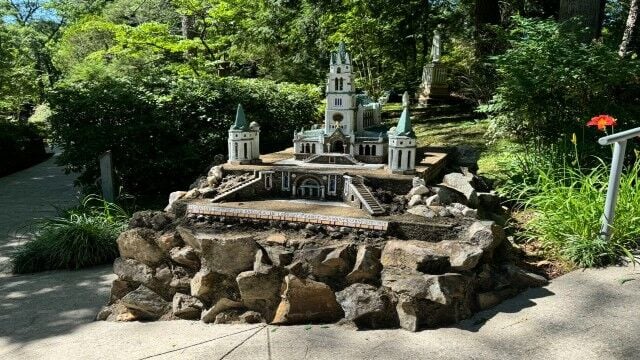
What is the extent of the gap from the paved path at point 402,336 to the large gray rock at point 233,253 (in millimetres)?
530

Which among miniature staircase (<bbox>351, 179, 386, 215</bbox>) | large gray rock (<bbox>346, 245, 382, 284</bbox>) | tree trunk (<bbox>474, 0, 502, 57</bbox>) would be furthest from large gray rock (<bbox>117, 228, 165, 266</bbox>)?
tree trunk (<bbox>474, 0, 502, 57</bbox>)

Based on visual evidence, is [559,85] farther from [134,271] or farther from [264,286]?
[134,271]

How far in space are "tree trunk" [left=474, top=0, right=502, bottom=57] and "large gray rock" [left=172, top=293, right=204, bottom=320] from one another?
30.9 ft

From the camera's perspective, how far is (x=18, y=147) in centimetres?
1431

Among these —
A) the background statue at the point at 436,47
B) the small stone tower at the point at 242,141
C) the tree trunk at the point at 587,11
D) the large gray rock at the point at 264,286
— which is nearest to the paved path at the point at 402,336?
the large gray rock at the point at 264,286

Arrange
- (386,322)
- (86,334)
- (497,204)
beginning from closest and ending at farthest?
(386,322)
(86,334)
(497,204)

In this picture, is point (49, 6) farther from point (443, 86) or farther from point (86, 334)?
point (86, 334)

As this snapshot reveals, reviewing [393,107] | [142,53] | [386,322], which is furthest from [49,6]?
[386,322]

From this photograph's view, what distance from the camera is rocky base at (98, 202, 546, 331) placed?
13.4 ft

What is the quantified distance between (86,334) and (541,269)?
4.43 m

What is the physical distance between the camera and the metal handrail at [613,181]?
4.16m

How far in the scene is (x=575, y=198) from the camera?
4.92m

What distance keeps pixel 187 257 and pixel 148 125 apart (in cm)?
433

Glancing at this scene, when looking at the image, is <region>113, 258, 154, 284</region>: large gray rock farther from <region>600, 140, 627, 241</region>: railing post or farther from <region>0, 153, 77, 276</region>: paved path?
<region>600, 140, 627, 241</region>: railing post
